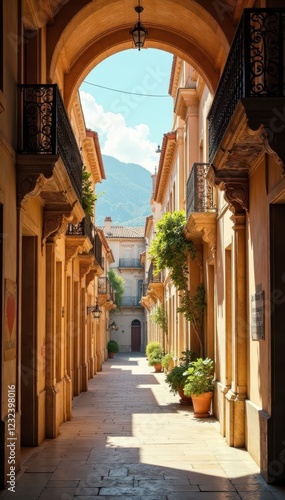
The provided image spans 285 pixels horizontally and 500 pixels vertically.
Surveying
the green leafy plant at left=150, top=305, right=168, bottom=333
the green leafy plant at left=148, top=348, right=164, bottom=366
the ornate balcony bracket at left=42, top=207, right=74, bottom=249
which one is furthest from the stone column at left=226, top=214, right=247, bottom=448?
the green leafy plant at left=148, top=348, right=164, bottom=366

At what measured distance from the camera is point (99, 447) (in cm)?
1255

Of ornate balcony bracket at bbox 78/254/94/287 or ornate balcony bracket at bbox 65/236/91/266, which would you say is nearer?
ornate balcony bracket at bbox 65/236/91/266

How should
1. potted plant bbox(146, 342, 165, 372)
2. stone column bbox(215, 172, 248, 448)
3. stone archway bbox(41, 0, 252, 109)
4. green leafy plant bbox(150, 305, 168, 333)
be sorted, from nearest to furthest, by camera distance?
stone column bbox(215, 172, 248, 448)
stone archway bbox(41, 0, 252, 109)
green leafy plant bbox(150, 305, 168, 333)
potted plant bbox(146, 342, 165, 372)

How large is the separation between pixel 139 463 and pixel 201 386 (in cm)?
513

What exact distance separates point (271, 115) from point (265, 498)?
184 inches

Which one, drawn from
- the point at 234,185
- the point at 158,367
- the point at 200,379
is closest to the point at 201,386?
the point at 200,379

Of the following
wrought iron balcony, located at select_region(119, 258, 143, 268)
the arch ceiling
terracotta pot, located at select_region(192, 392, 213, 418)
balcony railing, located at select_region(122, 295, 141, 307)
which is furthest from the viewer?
wrought iron balcony, located at select_region(119, 258, 143, 268)

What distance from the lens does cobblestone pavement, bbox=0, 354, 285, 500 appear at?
30.1ft

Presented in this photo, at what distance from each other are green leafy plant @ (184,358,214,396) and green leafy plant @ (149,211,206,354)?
224 centimetres

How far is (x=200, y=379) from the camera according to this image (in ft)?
52.9

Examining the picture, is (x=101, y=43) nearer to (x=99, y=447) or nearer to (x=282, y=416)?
(x=99, y=447)

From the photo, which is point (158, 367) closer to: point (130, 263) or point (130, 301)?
point (130, 301)

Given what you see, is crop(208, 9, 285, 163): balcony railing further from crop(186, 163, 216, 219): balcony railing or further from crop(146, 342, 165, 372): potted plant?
crop(146, 342, 165, 372): potted plant

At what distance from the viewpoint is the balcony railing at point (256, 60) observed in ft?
28.6
